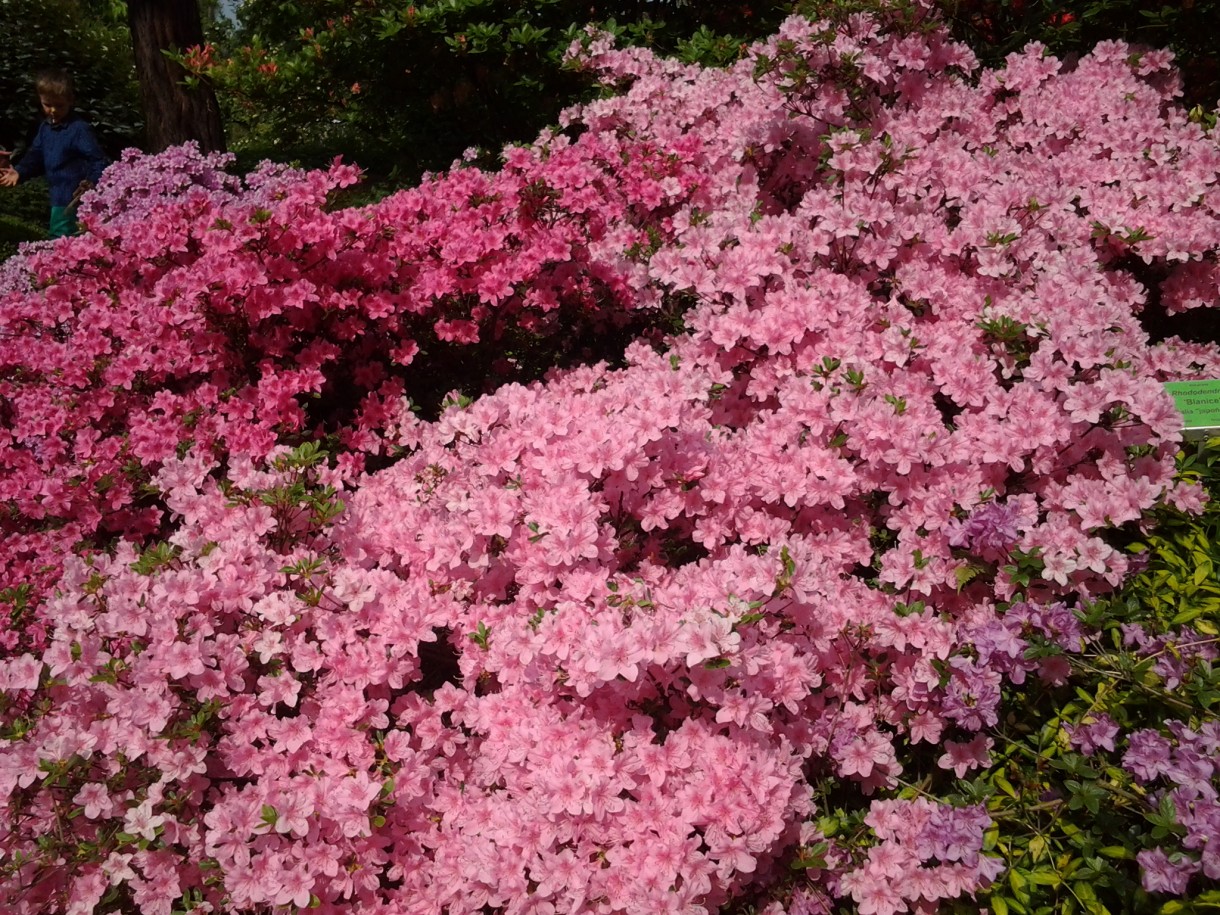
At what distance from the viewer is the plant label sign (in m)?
2.28

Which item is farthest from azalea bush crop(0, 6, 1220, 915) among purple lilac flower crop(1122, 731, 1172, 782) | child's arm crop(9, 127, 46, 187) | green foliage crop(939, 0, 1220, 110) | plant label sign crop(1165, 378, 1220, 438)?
child's arm crop(9, 127, 46, 187)

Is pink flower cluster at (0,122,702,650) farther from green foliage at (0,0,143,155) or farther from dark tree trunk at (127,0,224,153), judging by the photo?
green foliage at (0,0,143,155)

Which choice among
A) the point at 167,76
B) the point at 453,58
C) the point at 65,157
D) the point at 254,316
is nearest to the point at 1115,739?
the point at 254,316

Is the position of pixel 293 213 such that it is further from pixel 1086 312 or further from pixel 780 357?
pixel 1086 312

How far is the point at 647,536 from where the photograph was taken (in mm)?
2682

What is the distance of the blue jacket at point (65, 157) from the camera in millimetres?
6457

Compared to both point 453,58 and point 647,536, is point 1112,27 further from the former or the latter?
point 453,58

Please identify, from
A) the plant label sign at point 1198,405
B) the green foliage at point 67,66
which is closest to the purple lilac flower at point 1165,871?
the plant label sign at point 1198,405

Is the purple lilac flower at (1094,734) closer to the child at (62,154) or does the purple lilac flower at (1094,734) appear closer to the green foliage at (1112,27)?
the green foliage at (1112,27)

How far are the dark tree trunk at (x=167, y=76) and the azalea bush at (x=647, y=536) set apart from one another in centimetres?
370

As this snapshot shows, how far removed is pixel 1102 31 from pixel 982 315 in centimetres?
272

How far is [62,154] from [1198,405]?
7.80 meters

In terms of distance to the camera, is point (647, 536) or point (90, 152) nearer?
point (647, 536)

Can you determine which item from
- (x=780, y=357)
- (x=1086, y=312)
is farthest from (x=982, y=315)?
(x=780, y=357)
